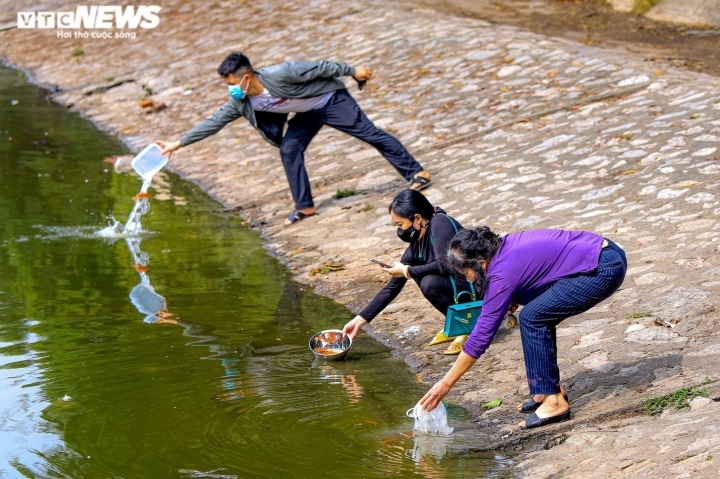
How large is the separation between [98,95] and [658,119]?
9.49 metres

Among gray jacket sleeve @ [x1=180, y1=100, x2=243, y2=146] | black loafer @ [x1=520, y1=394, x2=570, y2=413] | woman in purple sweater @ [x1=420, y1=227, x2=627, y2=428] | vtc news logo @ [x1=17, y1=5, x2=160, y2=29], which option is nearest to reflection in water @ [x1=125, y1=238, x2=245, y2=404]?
gray jacket sleeve @ [x1=180, y1=100, x2=243, y2=146]

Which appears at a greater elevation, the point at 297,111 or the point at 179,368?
the point at 297,111

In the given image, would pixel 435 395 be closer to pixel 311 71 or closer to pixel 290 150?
pixel 311 71

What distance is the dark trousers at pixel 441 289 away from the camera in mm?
6648

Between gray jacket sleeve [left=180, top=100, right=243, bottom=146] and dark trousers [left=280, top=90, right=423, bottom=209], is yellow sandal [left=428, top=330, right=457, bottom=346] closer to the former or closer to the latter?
dark trousers [left=280, top=90, right=423, bottom=209]

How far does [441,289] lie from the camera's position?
669 centimetres

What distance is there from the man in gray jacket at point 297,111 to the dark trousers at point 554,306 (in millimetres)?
4599

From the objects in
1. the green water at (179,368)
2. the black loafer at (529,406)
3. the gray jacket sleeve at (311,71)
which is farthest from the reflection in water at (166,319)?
the gray jacket sleeve at (311,71)

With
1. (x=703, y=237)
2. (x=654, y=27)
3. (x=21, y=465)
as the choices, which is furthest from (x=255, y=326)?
(x=654, y=27)

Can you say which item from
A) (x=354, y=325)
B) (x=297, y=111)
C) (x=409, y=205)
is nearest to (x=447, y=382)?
(x=409, y=205)

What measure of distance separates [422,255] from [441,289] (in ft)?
0.83

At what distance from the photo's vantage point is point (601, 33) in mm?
15469

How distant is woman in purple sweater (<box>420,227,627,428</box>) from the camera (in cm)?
519

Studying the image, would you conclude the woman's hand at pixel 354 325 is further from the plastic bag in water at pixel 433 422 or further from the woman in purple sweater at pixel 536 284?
the woman in purple sweater at pixel 536 284
